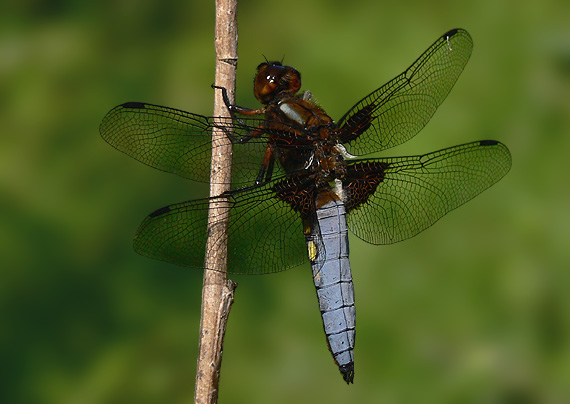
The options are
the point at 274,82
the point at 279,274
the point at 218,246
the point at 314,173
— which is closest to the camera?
the point at 218,246

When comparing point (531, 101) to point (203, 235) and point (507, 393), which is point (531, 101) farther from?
point (203, 235)

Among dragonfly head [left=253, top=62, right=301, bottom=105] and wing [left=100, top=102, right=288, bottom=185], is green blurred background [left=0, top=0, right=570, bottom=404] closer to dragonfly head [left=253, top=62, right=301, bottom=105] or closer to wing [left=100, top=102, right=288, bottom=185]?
dragonfly head [left=253, top=62, right=301, bottom=105]

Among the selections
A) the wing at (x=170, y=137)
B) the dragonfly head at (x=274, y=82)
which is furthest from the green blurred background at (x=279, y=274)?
the wing at (x=170, y=137)

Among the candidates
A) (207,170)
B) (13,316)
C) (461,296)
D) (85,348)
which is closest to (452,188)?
(461,296)

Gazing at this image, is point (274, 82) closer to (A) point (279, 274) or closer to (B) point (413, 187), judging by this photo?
(B) point (413, 187)

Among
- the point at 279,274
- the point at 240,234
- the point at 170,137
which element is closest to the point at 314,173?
the point at 240,234

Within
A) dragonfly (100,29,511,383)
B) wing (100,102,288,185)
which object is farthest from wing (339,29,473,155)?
wing (100,102,288,185)
